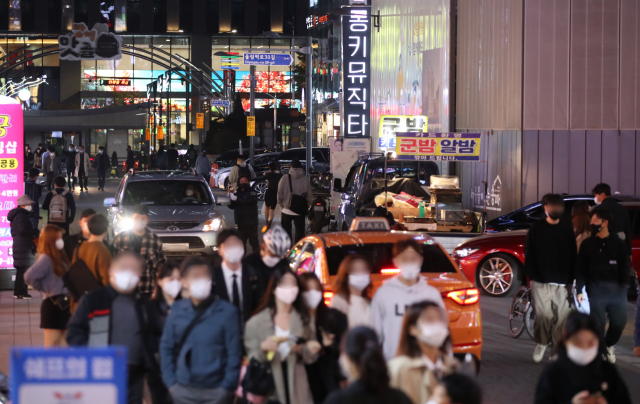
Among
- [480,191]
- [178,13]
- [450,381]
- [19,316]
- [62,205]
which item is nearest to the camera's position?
[450,381]

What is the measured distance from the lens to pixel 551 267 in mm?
8992

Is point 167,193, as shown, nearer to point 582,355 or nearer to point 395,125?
point 395,125

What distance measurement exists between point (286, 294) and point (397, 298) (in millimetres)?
941

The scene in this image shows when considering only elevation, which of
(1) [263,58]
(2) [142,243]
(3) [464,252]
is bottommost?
(3) [464,252]

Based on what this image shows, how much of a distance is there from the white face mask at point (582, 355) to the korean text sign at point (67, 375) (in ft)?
7.45

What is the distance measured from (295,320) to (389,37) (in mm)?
26954

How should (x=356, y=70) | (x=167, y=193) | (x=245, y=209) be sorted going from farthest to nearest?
1. (x=356, y=70)
2. (x=167, y=193)
3. (x=245, y=209)

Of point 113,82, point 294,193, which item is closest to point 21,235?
point 294,193

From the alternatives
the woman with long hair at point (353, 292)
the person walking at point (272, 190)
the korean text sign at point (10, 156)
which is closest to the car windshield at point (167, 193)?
the person walking at point (272, 190)

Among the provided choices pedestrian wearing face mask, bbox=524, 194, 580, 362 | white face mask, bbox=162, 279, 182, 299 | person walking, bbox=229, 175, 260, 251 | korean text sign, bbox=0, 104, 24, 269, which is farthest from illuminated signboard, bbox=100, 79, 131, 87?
white face mask, bbox=162, 279, 182, 299

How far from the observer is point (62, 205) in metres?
15.1

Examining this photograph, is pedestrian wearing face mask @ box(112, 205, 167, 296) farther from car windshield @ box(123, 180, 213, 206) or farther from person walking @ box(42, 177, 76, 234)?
car windshield @ box(123, 180, 213, 206)

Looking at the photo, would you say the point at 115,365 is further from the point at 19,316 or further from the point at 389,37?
the point at 389,37

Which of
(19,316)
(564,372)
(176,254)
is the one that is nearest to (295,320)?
(564,372)
